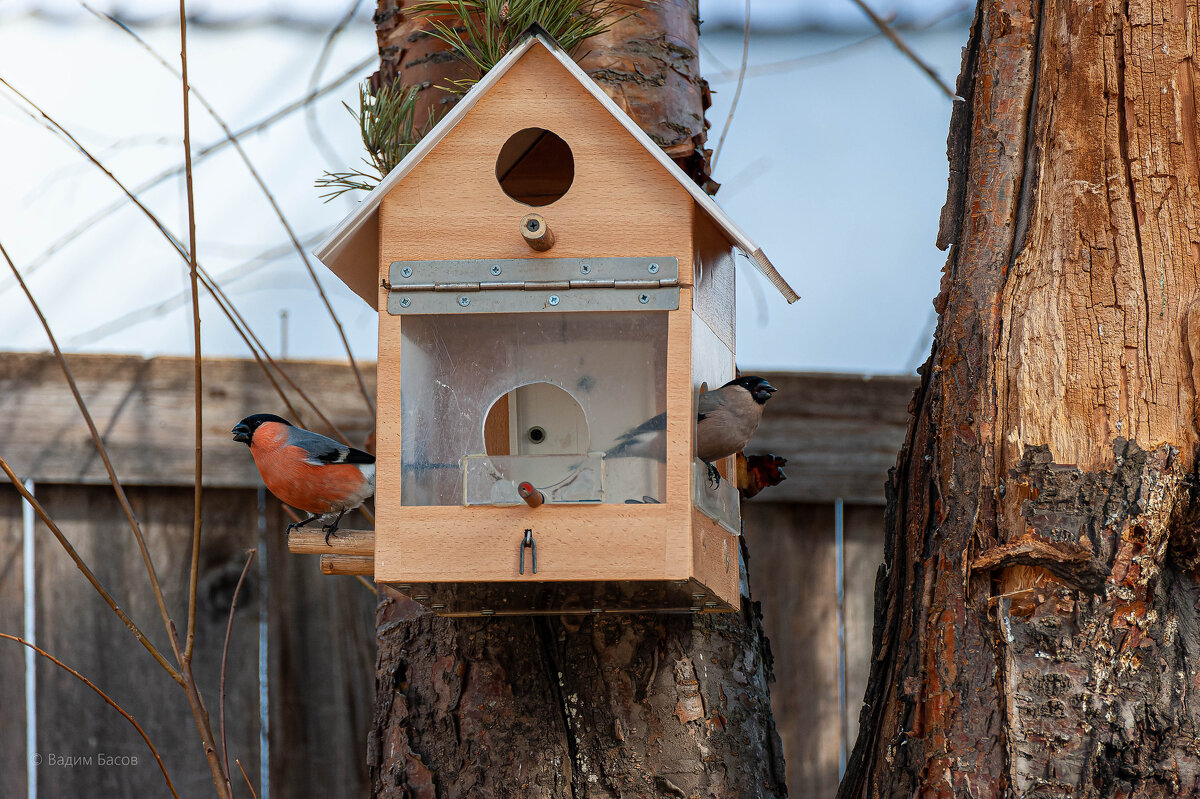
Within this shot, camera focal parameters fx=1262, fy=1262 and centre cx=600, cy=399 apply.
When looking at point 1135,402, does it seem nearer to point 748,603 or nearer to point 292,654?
point 748,603

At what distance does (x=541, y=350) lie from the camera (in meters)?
2.17

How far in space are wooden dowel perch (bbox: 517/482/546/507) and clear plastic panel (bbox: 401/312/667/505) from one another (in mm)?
59

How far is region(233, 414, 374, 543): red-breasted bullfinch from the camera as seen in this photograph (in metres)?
2.58

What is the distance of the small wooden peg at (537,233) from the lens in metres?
2.07

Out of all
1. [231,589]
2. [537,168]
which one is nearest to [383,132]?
[537,168]

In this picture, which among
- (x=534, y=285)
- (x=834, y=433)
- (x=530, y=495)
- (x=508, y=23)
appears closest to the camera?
(x=530, y=495)

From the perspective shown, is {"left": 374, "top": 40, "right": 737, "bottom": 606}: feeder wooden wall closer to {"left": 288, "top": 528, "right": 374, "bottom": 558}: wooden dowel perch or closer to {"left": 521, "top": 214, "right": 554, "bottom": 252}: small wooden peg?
{"left": 521, "top": 214, "right": 554, "bottom": 252}: small wooden peg

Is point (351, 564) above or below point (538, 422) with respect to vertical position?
below

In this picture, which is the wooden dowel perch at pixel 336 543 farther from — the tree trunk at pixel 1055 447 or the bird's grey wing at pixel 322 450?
the tree trunk at pixel 1055 447

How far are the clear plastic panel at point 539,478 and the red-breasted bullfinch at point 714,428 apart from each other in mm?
61

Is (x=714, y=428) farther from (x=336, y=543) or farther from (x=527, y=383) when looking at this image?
(x=336, y=543)

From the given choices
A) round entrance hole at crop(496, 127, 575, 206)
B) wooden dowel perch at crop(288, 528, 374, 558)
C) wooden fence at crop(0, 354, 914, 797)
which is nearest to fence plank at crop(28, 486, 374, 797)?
wooden fence at crop(0, 354, 914, 797)

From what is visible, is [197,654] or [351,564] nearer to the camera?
[351,564]

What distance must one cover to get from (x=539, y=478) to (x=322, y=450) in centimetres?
72
